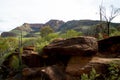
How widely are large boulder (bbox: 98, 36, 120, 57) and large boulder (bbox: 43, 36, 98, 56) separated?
1918mm

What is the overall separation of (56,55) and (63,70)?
106 inches

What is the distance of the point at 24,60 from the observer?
33.0 metres

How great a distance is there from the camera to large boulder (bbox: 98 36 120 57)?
2811cm

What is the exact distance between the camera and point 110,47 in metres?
28.6

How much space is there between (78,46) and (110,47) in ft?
14.0

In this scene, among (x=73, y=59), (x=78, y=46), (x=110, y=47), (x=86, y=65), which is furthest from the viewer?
(x=110, y=47)

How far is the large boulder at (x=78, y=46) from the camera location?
2645cm

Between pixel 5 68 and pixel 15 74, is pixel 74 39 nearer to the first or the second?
pixel 15 74

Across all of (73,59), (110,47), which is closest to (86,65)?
(73,59)

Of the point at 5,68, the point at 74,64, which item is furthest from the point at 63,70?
the point at 5,68

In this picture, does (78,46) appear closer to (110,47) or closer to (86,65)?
(86,65)

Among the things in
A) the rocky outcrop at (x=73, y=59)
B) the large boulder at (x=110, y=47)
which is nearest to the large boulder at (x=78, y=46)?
the rocky outcrop at (x=73, y=59)

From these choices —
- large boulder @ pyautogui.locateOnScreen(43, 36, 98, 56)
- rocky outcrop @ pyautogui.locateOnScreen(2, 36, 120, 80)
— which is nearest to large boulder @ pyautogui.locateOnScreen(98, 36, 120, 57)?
rocky outcrop @ pyautogui.locateOnScreen(2, 36, 120, 80)

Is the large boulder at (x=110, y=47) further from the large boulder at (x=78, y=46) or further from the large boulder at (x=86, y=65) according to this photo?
the large boulder at (x=86, y=65)
